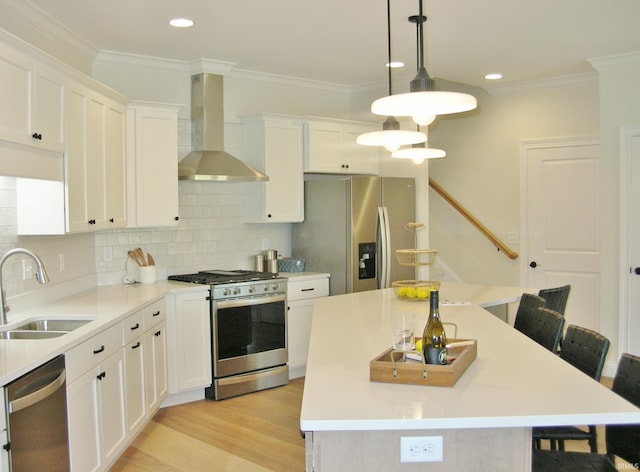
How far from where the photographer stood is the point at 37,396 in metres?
2.39

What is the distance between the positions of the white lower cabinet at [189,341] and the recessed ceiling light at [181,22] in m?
1.94

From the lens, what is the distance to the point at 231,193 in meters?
5.54

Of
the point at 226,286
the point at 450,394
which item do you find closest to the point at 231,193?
the point at 226,286

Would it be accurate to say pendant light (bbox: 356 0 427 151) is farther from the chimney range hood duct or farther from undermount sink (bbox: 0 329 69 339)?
the chimney range hood duct

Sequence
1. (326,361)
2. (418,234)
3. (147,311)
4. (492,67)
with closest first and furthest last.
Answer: (326,361), (147,311), (492,67), (418,234)

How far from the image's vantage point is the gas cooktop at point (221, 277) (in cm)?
477

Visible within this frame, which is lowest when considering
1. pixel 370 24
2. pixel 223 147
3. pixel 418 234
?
pixel 418 234

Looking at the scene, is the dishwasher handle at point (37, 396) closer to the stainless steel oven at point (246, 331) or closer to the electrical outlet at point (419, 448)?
the electrical outlet at point (419, 448)

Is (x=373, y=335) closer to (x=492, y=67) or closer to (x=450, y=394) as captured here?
(x=450, y=394)

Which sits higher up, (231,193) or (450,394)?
(231,193)

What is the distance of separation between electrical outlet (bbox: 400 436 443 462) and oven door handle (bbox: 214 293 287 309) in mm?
3059

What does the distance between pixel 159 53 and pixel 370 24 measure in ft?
5.94

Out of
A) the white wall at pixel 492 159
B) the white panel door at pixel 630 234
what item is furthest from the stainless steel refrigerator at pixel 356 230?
the white panel door at pixel 630 234

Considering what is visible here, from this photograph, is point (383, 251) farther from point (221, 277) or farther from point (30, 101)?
point (30, 101)
